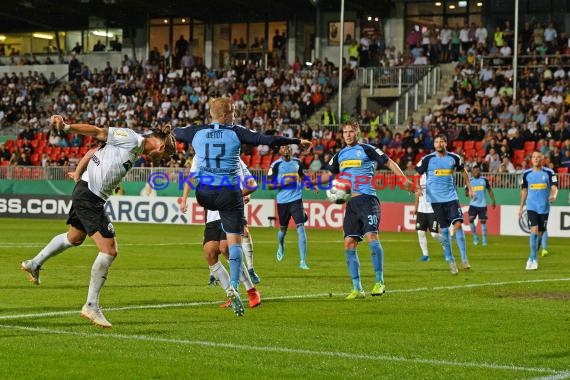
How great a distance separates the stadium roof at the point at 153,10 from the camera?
53.1 m

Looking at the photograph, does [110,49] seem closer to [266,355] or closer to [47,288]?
[47,288]

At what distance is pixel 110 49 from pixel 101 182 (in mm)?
50594

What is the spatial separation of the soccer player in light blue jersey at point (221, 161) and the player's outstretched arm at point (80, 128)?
1565 millimetres

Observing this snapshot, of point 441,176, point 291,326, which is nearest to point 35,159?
point 441,176

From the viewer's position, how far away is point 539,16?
48969 millimetres

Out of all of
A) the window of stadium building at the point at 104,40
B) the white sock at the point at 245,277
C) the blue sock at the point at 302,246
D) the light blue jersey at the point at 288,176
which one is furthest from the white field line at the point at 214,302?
the window of stadium building at the point at 104,40

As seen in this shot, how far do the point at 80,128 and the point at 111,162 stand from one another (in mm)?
790

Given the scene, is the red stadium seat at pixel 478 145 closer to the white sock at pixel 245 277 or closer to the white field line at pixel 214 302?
the white field line at pixel 214 302

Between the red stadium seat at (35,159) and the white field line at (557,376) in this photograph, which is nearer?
the white field line at (557,376)

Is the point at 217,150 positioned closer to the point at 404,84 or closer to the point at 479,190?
the point at 479,190

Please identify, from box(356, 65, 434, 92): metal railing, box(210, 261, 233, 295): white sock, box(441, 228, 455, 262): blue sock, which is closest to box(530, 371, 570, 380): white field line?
box(210, 261, 233, 295): white sock

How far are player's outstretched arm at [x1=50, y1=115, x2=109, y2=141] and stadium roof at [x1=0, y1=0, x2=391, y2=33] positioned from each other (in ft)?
131

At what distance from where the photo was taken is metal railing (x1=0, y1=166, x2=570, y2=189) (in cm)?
3362

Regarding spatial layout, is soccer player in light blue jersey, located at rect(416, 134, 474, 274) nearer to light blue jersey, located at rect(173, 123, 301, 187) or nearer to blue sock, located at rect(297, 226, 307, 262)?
blue sock, located at rect(297, 226, 307, 262)
